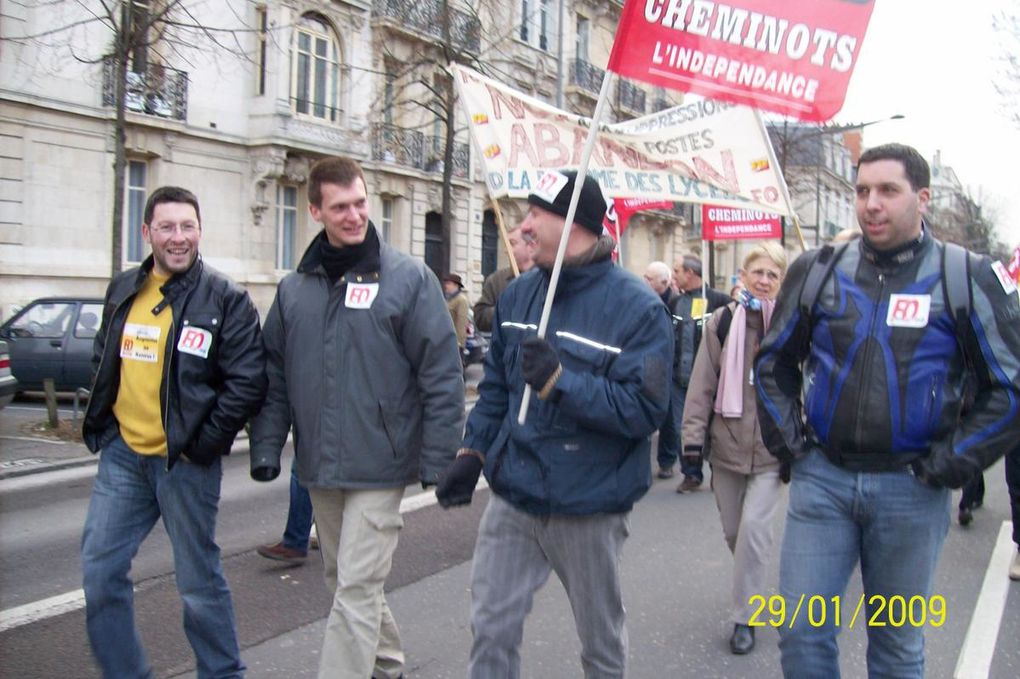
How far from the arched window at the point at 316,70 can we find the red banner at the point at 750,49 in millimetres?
20900

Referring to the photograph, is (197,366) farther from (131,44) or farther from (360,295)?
(131,44)

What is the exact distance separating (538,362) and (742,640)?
7.77 ft

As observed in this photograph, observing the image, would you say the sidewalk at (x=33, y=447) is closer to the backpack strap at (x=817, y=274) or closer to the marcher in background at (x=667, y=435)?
the marcher in background at (x=667, y=435)

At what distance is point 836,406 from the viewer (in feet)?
9.53

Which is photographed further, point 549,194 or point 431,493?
point 431,493

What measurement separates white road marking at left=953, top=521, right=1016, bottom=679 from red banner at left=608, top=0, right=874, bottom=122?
2586mm

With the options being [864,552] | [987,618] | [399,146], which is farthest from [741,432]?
[399,146]

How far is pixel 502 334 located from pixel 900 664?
1.64m

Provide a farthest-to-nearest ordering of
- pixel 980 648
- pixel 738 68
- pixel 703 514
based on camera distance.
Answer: pixel 703 514 < pixel 980 648 < pixel 738 68

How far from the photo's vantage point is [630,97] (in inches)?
1542

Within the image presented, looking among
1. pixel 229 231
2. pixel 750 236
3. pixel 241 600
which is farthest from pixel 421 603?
pixel 229 231

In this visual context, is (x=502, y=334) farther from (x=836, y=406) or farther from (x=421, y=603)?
(x=421, y=603)

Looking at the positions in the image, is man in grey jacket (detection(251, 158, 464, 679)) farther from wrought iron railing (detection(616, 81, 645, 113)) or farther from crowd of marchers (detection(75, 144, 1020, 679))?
wrought iron railing (detection(616, 81, 645, 113))

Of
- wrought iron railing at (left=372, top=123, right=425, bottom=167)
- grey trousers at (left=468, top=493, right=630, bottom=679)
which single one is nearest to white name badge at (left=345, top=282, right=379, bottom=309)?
grey trousers at (left=468, top=493, right=630, bottom=679)
